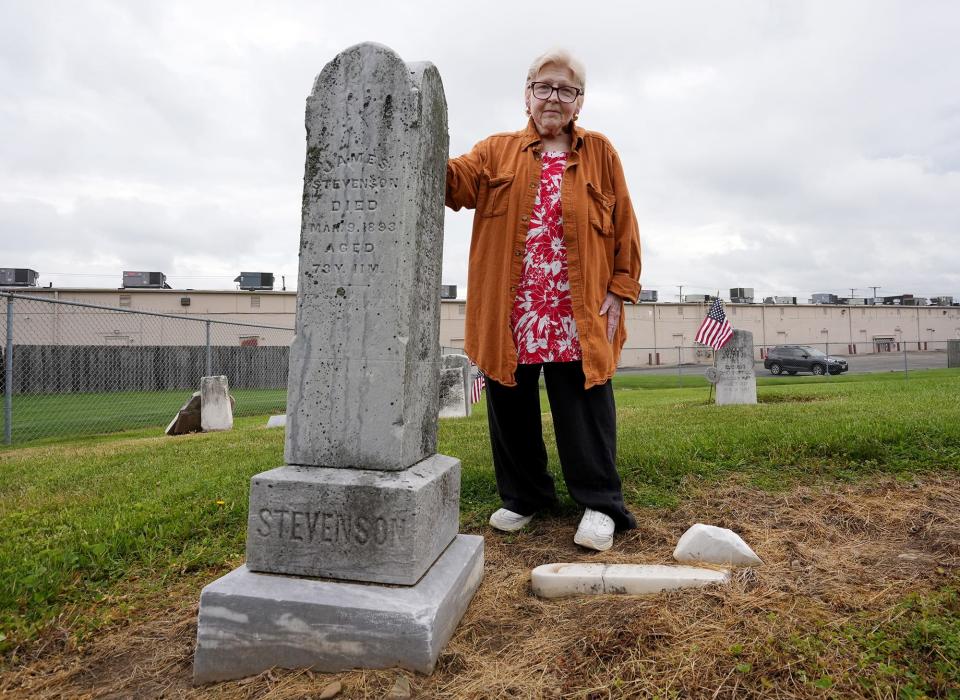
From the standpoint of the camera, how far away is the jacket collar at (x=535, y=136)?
2902 millimetres

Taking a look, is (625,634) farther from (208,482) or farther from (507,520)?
(208,482)

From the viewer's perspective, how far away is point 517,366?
2873mm

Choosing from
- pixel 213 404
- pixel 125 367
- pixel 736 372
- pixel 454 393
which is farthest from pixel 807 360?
pixel 125 367

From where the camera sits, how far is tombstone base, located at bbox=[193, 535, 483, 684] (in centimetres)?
188

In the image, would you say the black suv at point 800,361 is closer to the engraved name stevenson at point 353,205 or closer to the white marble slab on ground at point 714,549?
the white marble slab on ground at point 714,549

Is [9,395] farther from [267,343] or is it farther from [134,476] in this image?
[267,343]

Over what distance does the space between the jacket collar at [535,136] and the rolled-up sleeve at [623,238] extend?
20 cm

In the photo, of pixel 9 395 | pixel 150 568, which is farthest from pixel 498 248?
pixel 9 395

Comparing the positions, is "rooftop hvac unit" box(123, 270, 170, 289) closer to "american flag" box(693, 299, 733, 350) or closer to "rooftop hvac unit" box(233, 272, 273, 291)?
"rooftop hvac unit" box(233, 272, 273, 291)

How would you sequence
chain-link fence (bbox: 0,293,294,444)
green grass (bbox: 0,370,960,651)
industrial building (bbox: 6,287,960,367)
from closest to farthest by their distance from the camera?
green grass (bbox: 0,370,960,651) < chain-link fence (bbox: 0,293,294,444) < industrial building (bbox: 6,287,960,367)

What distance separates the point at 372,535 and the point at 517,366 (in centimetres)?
116

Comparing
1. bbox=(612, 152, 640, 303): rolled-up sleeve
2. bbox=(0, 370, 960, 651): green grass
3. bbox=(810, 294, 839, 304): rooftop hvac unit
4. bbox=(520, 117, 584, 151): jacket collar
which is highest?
bbox=(810, 294, 839, 304): rooftop hvac unit

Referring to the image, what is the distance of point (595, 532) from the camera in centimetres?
279

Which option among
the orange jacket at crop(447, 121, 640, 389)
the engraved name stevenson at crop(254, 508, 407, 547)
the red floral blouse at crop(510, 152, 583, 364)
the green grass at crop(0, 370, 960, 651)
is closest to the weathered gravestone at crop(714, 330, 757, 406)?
the green grass at crop(0, 370, 960, 651)
